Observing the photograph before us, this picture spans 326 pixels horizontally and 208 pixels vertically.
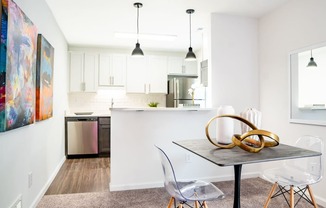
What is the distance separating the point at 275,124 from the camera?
10.5ft

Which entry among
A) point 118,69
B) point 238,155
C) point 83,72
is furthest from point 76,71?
point 238,155

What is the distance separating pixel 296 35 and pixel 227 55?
934mm

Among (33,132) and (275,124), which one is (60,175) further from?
(275,124)

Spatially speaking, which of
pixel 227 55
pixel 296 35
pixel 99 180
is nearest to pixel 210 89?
pixel 227 55

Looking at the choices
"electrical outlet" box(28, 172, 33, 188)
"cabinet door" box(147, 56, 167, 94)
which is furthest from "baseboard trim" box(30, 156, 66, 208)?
"cabinet door" box(147, 56, 167, 94)

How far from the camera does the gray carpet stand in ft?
8.10

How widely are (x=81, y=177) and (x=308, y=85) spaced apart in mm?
3433

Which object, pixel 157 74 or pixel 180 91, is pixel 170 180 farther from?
pixel 157 74

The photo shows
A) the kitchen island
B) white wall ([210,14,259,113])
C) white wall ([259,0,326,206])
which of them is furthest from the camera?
white wall ([210,14,259,113])

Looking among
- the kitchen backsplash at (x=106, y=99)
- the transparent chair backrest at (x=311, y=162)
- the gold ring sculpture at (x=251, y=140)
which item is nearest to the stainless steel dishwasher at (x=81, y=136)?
the kitchen backsplash at (x=106, y=99)

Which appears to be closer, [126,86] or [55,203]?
[55,203]

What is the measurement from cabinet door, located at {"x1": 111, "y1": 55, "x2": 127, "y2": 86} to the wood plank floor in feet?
6.31

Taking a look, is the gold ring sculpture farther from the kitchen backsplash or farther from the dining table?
the kitchen backsplash

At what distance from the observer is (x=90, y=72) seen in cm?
519
